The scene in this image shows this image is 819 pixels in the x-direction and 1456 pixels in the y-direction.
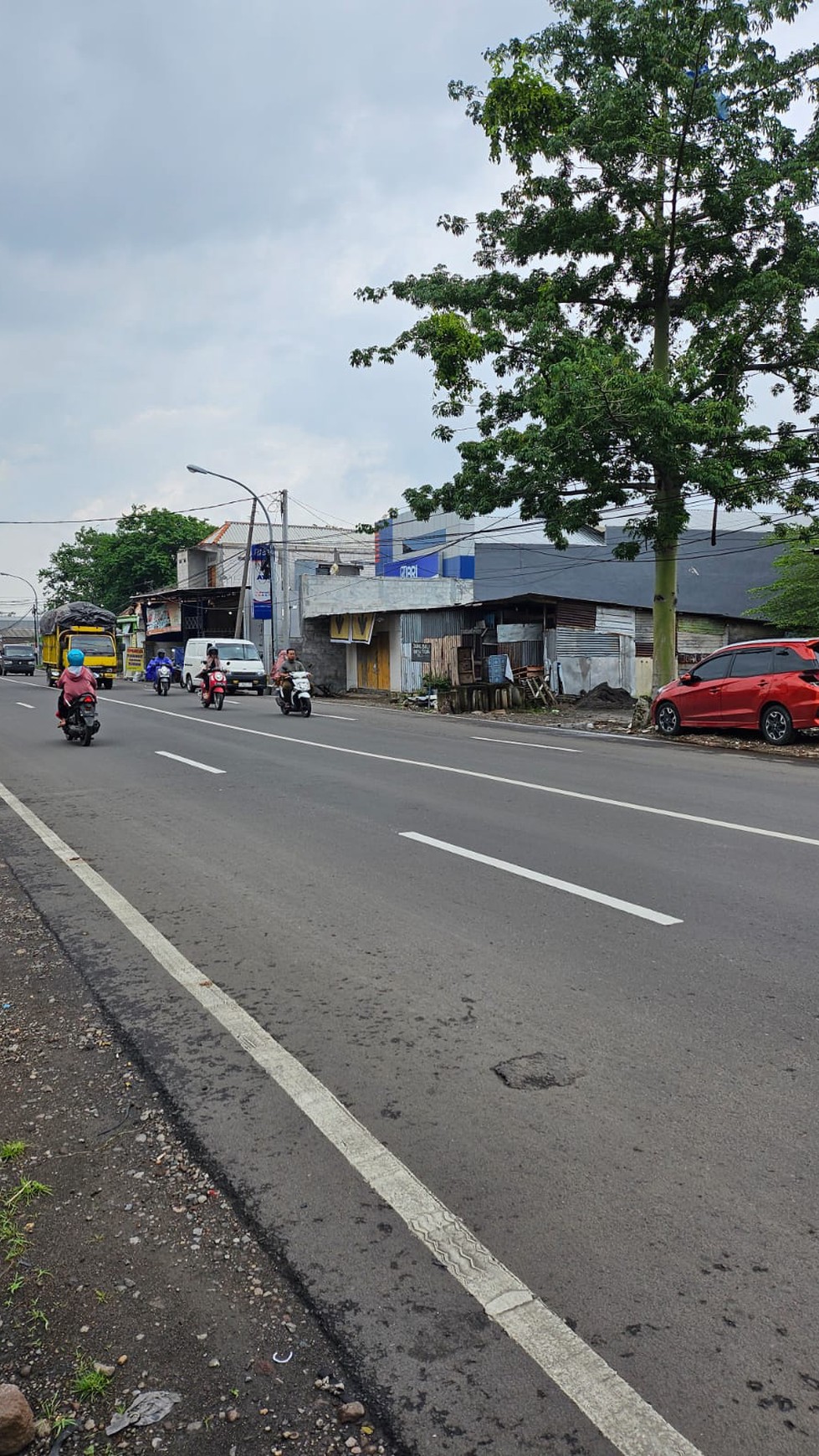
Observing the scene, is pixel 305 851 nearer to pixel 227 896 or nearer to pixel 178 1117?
pixel 227 896

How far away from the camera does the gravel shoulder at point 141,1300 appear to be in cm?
210

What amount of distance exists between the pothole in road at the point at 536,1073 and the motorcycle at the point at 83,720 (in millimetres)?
12866

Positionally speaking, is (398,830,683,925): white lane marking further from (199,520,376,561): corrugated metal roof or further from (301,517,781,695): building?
(199,520,376,561): corrugated metal roof

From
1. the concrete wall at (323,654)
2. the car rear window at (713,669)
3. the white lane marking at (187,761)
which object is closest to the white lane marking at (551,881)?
the white lane marking at (187,761)

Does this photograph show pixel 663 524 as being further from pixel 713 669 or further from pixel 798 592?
pixel 798 592

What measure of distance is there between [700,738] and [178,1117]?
15.8 meters

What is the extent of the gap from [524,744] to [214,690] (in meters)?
11.0

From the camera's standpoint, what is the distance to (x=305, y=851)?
763 centimetres

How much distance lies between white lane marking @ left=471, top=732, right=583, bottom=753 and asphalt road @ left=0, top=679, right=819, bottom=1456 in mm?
6061

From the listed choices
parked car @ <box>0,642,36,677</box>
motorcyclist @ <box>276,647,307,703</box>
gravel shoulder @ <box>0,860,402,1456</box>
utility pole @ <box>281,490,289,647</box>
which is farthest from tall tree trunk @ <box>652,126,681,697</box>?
parked car @ <box>0,642,36,677</box>

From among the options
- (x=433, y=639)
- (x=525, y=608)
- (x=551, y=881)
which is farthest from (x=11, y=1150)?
(x=433, y=639)

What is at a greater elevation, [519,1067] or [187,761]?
[187,761]

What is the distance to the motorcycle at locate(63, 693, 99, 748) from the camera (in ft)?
50.6

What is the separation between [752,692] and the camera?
1634cm
